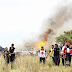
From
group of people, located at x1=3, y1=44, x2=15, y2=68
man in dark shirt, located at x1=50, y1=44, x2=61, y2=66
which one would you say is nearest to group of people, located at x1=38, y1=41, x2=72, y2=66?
man in dark shirt, located at x1=50, y1=44, x2=61, y2=66

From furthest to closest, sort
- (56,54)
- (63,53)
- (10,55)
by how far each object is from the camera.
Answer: (56,54), (63,53), (10,55)

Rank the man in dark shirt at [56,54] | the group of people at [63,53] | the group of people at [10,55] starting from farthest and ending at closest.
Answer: the man in dark shirt at [56,54] < the group of people at [63,53] < the group of people at [10,55]

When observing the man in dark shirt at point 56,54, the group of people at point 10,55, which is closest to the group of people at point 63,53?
the man in dark shirt at point 56,54

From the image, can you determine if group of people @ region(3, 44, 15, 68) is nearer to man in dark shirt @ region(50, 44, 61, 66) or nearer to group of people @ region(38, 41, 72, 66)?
group of people @ region(38, 41, 72, 66)

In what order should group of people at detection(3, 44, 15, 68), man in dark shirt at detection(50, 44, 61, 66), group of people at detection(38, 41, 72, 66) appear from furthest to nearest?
1. man in dark shirt at detection(50, 44, 61, 66)
2. group of people at detection(38, 41, 72, 66)
3. group of people at detection(3, 44, 15, 68)

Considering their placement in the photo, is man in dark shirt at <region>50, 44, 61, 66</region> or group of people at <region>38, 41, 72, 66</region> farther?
man in dark shirt at <region>50, 44, 61, 66</region>

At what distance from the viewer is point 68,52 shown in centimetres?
1277

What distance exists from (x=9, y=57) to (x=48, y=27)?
31.6 m

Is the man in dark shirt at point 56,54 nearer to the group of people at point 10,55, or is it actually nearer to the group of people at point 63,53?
the group of people at point 63,53

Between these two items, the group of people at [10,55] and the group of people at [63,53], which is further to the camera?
the group of people at [63,53]

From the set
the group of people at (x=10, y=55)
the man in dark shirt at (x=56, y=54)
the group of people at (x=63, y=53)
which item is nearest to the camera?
the group of people at (x=10, y=55)

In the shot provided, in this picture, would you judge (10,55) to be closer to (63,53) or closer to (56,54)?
(56,54)

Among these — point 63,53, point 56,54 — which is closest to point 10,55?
point 56,54

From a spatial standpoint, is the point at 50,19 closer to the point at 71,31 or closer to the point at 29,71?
the point at 71,31
